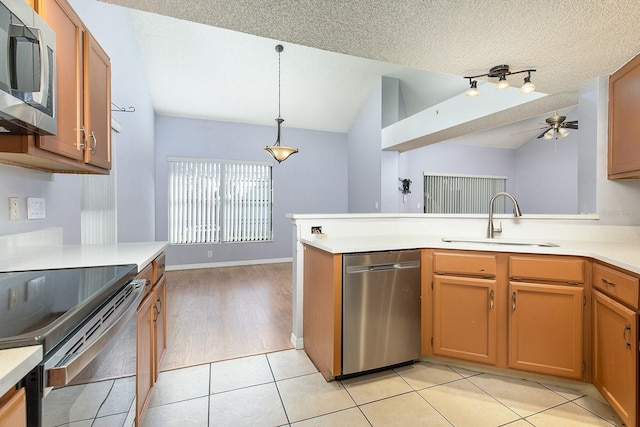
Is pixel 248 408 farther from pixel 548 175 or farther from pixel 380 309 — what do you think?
pixel 548 175

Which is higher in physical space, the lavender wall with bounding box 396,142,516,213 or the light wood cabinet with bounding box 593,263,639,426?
the lavender wall with bounding box 396,142,516,213

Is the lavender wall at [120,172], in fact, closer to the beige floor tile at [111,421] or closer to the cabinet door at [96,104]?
the cabinet door at [96,104]

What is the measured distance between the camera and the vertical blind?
678cm

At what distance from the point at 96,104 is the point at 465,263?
2486 millimetres

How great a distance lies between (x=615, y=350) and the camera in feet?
4.88

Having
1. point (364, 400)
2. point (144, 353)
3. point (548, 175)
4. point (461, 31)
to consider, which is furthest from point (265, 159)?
point (548, 175)

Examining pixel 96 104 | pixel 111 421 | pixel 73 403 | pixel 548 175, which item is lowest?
pixel 111 421

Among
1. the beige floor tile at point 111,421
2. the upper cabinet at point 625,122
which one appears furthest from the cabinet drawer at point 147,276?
the upper cabinet at point 625,122

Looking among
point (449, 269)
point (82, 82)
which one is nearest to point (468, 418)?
point (449, 269)

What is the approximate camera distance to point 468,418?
157cm

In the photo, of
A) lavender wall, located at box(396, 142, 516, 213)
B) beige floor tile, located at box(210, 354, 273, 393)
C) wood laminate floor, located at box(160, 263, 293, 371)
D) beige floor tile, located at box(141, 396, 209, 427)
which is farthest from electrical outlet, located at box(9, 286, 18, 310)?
lavender wall, located at box(396, 142, 516, 213)

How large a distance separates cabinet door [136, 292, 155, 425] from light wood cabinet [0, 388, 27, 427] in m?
0.79

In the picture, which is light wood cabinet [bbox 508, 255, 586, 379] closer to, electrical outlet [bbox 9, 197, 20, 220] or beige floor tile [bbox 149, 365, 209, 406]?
beige floor tile [bbox 149, 365, 209, 406]


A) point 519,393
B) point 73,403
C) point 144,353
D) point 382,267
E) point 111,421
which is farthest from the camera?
point 382,267
